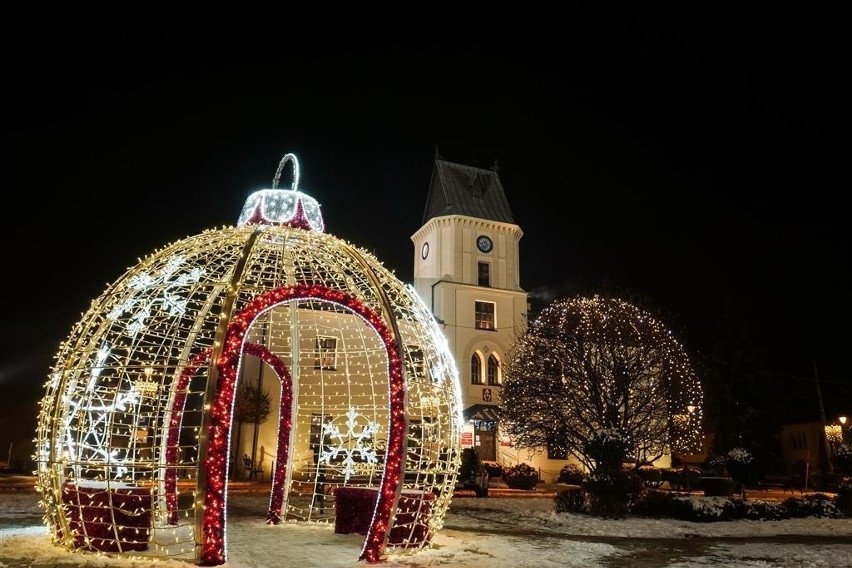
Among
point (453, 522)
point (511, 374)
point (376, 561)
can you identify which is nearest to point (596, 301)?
point (511, 374)

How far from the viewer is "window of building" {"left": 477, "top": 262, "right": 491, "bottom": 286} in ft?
127

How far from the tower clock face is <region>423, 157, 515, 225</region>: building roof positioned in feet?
4.17

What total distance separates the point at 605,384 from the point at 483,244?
737 inches

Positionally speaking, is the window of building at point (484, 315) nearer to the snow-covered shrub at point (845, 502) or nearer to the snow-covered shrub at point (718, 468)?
the snow-covered shrub at point (718, 468)

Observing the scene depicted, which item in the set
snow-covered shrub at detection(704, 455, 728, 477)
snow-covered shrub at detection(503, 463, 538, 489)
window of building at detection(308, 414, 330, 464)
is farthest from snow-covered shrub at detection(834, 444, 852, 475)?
window of building at detection(308, 414, 330, 464)

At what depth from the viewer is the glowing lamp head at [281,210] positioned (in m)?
10.5

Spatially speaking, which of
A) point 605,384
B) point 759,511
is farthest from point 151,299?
point 605,384

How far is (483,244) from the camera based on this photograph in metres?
39.2

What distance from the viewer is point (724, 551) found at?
1087cm

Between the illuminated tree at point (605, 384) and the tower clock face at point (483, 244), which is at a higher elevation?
the tower clock face at point (483, 244)

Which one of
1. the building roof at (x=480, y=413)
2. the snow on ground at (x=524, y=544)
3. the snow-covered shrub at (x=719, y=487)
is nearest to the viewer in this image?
the snow on ground at (x=524, y=544)

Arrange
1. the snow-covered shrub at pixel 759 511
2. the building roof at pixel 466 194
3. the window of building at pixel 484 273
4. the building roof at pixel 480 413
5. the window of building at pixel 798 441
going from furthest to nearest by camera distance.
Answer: the window of building at pixel 798 441 < the building roof at pixel 466 194 < the window of building at pixel 484 273 < the building roof at pixel 480 413 < the snow-covered shrub at pixel 759 511

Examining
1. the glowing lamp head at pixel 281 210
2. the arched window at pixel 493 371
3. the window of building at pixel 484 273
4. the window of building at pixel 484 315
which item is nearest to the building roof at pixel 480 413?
the arched window at pixel 493 371

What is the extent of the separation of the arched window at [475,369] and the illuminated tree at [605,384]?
11.6 metres
